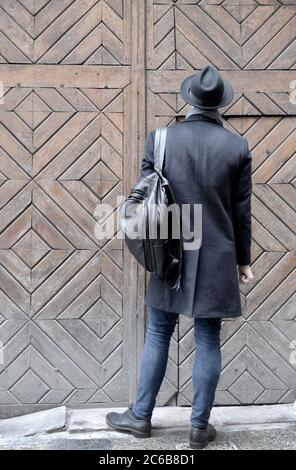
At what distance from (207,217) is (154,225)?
33cm

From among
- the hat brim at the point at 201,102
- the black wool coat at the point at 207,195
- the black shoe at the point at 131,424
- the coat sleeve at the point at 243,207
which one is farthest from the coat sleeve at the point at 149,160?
the black shoe at the point at 131,424

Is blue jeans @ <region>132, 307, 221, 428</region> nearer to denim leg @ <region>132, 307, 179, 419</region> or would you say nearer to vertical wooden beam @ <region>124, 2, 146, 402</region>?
denim leg @ <region>132, 307, 179, 419</region>

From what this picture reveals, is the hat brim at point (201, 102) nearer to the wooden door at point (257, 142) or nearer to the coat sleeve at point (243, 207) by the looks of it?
the coat sleeve at point (243, 207)

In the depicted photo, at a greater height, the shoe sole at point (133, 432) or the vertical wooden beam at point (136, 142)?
the vertical wooden beam at point (136, 142)

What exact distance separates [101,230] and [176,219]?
0.98 metres

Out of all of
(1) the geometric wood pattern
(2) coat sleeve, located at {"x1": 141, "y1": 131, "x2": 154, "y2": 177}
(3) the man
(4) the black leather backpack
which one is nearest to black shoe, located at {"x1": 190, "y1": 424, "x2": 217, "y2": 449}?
(3) the man

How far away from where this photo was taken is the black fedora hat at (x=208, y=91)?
10.8 feet

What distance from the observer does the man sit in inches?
129

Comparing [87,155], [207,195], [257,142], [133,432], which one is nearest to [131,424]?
[133,432]

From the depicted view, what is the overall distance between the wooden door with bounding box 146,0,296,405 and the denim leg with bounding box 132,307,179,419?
68cm

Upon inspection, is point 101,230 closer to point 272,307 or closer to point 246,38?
point 272,307

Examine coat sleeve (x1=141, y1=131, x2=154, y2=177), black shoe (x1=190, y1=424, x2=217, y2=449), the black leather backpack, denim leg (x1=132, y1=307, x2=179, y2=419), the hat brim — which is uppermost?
the hat brim

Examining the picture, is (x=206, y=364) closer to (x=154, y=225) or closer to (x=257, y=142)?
(x=154, y=225)
